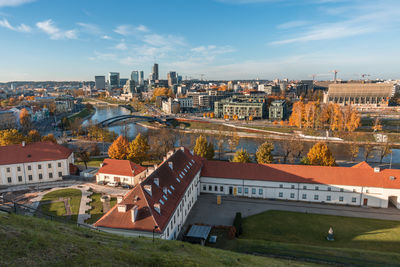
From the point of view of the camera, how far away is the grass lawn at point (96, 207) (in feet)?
89.1

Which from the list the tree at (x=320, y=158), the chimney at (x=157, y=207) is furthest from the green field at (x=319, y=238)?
the tree at (x=320, y=158)

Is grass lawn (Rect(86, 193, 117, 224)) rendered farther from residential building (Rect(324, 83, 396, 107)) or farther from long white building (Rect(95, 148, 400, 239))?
residential building (Rect(324, 83, 396, 107))

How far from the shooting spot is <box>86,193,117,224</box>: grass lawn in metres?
27.2

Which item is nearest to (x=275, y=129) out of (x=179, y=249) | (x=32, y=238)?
(x=179, y=249)

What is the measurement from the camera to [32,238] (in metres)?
11.6

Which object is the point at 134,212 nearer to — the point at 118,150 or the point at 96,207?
the point at 96,207

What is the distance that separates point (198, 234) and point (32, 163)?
27953 millimetres

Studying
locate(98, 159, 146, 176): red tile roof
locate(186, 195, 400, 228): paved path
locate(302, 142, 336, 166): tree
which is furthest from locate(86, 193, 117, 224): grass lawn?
locate(302, 142, 336, 166): tree

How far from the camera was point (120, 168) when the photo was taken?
36.8 meters

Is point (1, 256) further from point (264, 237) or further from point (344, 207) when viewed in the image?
point (344, 207)

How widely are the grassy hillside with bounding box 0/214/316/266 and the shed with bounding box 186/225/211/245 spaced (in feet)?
27.2

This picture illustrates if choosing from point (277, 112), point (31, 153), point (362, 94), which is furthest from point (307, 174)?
point (362, 94)

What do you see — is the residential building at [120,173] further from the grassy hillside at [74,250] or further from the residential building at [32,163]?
the grassy hillside at [74,250]

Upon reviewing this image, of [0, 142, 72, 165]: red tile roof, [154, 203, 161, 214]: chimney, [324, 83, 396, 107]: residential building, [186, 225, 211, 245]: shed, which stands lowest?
[186, 225, 211, 245]: shed
